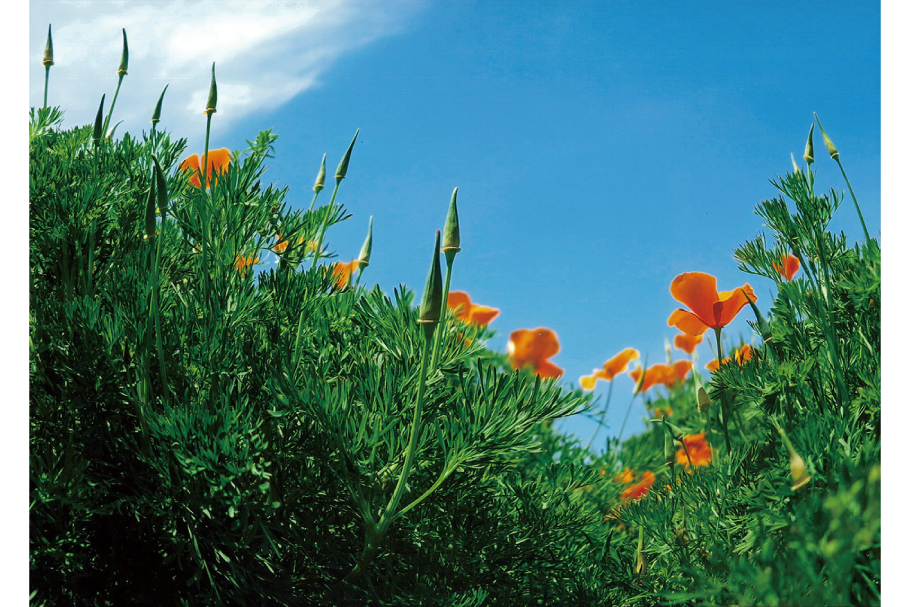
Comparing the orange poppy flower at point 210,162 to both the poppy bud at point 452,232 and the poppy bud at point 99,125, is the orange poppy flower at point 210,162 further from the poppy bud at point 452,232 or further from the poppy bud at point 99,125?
the poppy bud at point 452,232

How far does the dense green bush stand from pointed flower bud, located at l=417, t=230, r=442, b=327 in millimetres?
39

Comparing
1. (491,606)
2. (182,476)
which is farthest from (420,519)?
(182,476)

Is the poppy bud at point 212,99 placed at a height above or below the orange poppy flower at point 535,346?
above

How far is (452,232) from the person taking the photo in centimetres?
79

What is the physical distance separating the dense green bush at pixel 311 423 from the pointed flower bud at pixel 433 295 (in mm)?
39

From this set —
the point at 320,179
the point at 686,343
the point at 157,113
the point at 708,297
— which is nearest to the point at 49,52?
the point at 157,113

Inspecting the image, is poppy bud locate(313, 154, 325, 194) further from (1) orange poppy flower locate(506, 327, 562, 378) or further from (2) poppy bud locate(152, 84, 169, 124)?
(1) orange poppy flower locate(506, 327, 562, 378)

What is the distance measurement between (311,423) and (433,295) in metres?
0.26

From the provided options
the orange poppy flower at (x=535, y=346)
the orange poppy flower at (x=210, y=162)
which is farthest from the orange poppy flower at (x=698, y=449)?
the orange poppy flower at (x=210, y=162)

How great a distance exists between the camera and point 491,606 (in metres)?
0.98

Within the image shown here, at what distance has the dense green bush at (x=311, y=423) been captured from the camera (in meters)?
0.79

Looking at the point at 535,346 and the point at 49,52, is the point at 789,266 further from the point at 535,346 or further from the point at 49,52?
the point at 49,52

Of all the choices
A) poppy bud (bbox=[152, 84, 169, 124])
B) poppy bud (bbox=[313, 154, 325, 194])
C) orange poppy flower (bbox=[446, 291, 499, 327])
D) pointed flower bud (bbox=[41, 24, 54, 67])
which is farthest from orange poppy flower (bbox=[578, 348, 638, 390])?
pointed flower bud (bbox=[41, 24, 54, 67])
